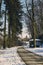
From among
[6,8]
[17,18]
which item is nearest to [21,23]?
[17,18]

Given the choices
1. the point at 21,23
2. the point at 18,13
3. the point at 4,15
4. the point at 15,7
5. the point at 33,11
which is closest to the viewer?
the point at 33,11

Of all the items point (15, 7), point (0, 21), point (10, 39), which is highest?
point (15, 7)

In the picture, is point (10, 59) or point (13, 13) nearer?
point (10, 59)

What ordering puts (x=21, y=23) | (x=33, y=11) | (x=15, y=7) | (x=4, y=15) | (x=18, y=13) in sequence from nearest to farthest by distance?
(x=33, y=11) → (x=4, y=15) → (x=15, y=7) → (x=18, y=13) → (x=21, y=23)

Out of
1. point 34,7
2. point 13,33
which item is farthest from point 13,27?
point 34,7

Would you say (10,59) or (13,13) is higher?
(13,13)

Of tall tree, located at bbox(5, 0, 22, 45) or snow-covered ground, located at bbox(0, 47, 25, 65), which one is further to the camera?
tall tree, located at bbox(5, 0, 22, 45)

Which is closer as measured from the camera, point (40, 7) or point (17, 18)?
point (40, 7)

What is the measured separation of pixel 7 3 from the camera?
48.0 meters

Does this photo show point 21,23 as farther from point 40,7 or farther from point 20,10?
point 40,7

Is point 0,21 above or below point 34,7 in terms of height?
below

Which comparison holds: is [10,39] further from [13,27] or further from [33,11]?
[33,11]

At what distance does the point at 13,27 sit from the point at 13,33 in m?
2.05

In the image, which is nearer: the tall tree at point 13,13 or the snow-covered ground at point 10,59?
the snow-covered ground at point 10,59
